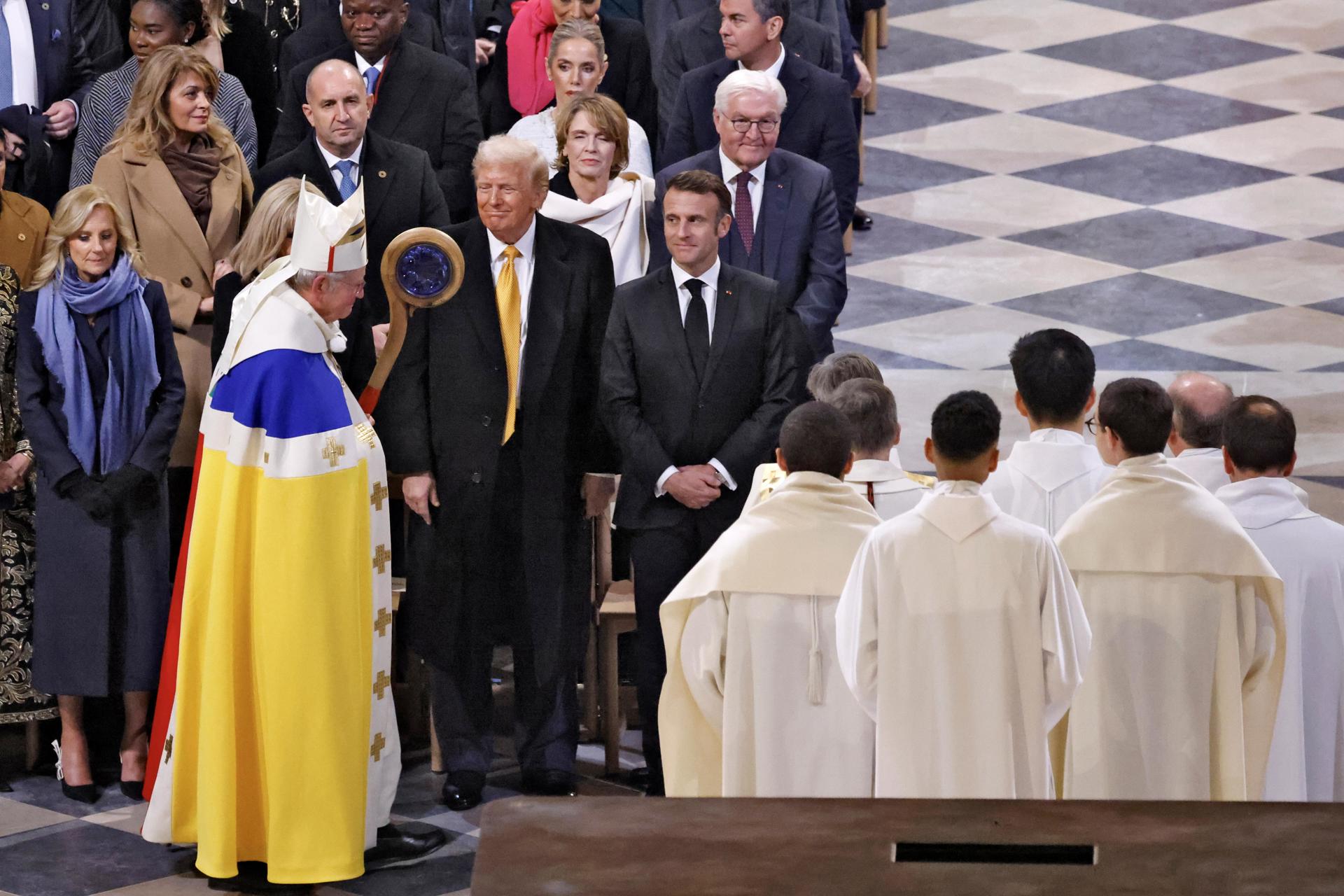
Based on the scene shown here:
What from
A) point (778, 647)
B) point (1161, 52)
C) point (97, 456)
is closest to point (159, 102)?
point (97, 456)

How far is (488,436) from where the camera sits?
6270mm

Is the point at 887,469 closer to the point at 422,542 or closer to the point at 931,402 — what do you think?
the point at 422,542

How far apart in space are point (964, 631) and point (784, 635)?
55 cm

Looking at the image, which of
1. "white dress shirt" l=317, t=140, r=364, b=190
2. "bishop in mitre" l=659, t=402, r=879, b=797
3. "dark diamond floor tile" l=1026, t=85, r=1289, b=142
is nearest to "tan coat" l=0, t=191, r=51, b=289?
"white dress shirt" l=317, t=140, r=364, b=190

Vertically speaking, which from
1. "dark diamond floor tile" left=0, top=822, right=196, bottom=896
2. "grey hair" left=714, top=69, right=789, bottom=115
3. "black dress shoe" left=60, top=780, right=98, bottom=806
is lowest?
"dark diamond floor tile" left=0, top=822, right=196, bottom=896

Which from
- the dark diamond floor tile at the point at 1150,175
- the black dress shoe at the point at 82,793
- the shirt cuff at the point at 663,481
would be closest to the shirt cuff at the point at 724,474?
the shirt cuff at the point at 663,481

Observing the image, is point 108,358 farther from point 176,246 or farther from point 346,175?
point 346,175

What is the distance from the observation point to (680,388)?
242 inches

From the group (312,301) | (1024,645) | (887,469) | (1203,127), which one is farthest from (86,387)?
(1203,127)

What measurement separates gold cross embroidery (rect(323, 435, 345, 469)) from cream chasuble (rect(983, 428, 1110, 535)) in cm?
179

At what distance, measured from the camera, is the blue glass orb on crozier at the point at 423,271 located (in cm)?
583

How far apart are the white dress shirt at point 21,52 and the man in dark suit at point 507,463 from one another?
6.42ft

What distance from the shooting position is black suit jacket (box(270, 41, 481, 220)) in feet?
23.7

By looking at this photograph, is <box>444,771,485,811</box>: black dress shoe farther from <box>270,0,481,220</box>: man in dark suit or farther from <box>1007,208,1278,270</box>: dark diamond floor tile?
<box>1007,208,1278,270</box>: dark diamond floor tile
